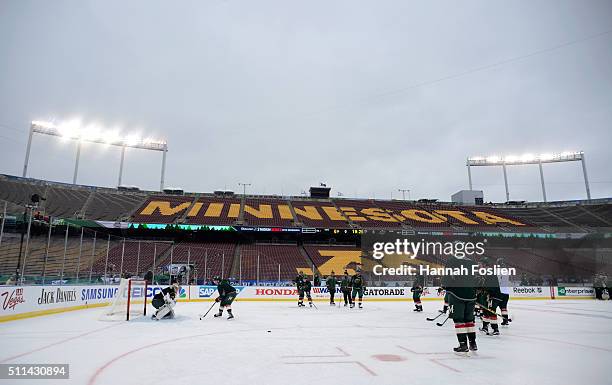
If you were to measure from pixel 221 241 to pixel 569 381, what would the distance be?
37.0 m

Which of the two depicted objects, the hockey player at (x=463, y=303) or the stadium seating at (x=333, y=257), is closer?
the hockey player at (x=463, y=303)

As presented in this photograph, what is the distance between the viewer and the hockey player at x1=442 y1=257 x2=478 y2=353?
7.65 meters

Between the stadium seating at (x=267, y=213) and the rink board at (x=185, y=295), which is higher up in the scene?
the stadium seating at (x=267, y=213)

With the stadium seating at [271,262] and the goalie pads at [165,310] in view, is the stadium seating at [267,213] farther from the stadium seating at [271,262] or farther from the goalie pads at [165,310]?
the goalie pads at [165,310]

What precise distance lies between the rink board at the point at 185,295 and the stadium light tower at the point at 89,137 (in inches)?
1329

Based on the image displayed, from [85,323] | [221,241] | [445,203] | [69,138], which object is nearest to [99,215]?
[221,241]

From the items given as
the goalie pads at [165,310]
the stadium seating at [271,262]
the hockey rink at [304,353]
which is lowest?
the hockey rink at [304,353]

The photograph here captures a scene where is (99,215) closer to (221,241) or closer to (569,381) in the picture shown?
(221,241)

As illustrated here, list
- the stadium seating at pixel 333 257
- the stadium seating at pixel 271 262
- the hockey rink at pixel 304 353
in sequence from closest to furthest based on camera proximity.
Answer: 1. the hockey rink at pixel 304 353
2. the stadium seating at pixel 271 262
3. the stadium seating at pixel 333 257

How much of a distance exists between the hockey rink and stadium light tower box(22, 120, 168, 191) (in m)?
46.6

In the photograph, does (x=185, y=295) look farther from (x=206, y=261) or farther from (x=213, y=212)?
(x=213, y=212)

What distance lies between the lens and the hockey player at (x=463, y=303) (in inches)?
301
